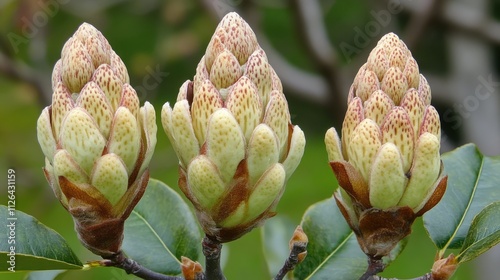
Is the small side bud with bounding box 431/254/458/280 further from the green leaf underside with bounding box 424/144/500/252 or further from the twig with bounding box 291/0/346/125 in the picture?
the twig with bounding box 291/0/346/125

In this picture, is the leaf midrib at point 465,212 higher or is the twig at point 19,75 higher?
the twig at point 19,75

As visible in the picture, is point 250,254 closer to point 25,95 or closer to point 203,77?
point 25,95

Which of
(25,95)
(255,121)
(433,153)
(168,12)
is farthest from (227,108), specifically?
(168,12)

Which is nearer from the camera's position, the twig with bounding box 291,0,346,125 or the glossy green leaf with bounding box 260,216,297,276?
the glossy green leaf with bounding box 260,216,297,276

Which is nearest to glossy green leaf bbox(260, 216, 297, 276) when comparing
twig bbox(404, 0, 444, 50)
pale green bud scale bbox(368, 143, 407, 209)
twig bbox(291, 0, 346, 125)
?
pale green bud scale bbox(368, 143, 407, 209)

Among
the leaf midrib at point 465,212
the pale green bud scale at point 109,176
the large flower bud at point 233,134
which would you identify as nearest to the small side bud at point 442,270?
the leaf midrib at point 465,212

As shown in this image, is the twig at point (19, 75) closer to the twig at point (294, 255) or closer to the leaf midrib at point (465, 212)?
the leaf midrib at point (465, 212)

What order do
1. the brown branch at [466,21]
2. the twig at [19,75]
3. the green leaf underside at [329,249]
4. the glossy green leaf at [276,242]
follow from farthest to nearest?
1. the brown branch at [466,21]
2. the twig at [19,75]
3. the glossy green leaf at [276,242]
4. the green leaf underside at [329,249]
